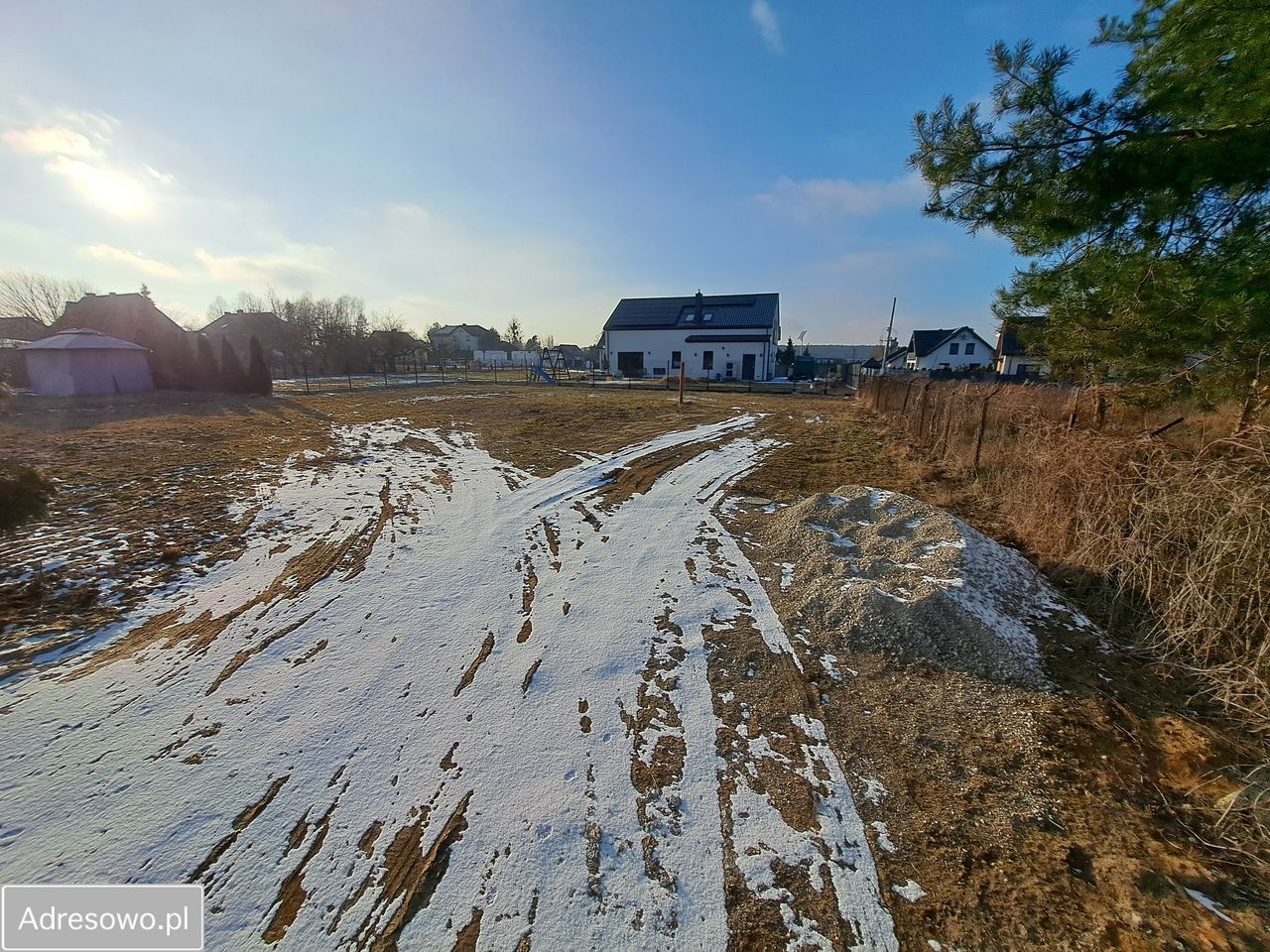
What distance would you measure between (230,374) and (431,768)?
25.8 metres

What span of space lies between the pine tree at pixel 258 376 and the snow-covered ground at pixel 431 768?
21435 mm

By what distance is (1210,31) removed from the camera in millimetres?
3369

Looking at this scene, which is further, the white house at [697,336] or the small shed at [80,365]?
the white house at [697,336]

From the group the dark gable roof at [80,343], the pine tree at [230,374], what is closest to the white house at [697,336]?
the pine tree at [230,374]

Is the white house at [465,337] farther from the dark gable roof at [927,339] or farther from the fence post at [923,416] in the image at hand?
the fence post at [923,416]

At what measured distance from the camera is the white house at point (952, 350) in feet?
140

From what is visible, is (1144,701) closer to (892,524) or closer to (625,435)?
(892,524)

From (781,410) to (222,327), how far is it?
47314 mm

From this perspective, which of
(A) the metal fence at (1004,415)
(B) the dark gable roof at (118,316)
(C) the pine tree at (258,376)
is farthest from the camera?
(B) the dark gable roof at (118,316)

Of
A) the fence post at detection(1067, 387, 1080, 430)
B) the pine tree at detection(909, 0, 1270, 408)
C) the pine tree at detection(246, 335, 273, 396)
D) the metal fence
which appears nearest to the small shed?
the pine tree at detection(246, 335, 273, 396)

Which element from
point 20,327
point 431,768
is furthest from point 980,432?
point 20,327

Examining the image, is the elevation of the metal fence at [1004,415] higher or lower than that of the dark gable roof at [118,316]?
lower

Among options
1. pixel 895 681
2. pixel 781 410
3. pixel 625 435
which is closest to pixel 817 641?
pixel 895 681

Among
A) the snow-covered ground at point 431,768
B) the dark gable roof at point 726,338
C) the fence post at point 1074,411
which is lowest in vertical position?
the snow-covered ground at point 431,768
